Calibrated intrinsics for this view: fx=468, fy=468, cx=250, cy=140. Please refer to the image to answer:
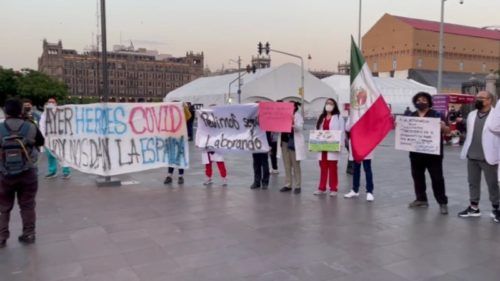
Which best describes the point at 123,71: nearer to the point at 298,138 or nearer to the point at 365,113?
the point at 298,138

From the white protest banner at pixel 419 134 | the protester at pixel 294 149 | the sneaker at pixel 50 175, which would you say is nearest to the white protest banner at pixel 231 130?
the protester at pixel 294 149

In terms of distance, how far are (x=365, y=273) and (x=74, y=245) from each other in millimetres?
3321

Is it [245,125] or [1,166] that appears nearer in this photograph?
[1,166]

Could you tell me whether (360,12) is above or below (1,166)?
above

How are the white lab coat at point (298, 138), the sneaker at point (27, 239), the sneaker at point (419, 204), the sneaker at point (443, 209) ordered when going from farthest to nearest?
the white lab coat at point (298, 138)
the sneaker at point (419, 204)
the sneaker at point (443, 209)
the sneaker at point (27, 239)

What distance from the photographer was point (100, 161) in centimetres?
942

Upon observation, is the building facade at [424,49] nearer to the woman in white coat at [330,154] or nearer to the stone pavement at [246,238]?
the woman in white coat at [330,154]

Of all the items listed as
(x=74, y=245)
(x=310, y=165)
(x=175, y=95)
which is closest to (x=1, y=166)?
(x=74, y=245)

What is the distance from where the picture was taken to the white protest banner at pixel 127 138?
30.9 feet

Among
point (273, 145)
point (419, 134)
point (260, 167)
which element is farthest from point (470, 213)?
point (273, 145)

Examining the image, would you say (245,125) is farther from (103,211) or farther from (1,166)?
(1,166)

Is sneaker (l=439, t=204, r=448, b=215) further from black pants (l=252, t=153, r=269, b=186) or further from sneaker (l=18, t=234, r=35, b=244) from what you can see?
sneaker (l=18, t=234, r=35, b=244)

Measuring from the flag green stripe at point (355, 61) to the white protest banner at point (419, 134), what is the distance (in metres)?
1.08

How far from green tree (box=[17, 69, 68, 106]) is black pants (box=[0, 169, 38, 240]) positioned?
2318 inches
